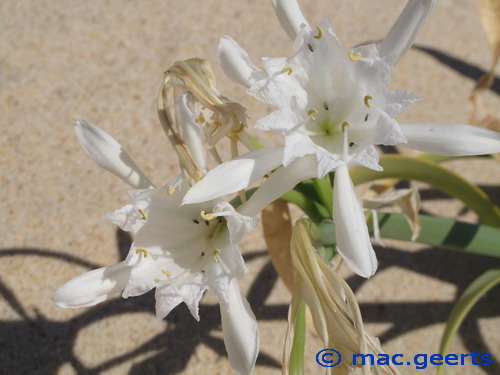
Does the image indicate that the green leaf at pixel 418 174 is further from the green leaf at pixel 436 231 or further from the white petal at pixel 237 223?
the white petal at pixel 237 223

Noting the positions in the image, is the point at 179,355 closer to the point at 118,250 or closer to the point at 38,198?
the point at 118,250

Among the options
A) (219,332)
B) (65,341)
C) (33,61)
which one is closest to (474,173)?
(219,332)

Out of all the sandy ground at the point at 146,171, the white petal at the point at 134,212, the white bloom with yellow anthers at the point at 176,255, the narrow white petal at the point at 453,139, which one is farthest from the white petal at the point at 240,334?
the sandy ground at the point at 146,171

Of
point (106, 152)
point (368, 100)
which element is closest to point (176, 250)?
point (106, 152)

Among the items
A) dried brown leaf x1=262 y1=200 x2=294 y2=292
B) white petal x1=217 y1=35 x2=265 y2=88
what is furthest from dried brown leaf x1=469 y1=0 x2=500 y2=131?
white petal x1=217 y1=35 x2=265 y2=88

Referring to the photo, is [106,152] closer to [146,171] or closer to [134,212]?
[134,212]

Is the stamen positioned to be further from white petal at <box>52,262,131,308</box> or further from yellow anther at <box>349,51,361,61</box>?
white petal at <box>52,262,131,308</box>

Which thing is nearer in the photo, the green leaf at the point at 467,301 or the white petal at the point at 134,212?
the white petal at the point at 134,212
